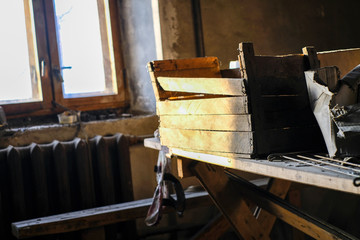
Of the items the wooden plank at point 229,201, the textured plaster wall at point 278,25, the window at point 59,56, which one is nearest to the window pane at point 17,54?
the window at point 59,56

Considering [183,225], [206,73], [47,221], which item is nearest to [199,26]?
[206,73]

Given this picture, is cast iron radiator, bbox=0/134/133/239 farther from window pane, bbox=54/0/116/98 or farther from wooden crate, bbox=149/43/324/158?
wooden crate, bbox=149/43/324/158

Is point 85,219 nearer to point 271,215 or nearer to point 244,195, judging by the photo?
point 244,195

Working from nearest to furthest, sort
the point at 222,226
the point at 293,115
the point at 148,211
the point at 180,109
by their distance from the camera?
the point at 293,115, the point at 180,109, the point at 148,211, the point at 222,226

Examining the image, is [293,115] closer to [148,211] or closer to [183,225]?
[148,211]

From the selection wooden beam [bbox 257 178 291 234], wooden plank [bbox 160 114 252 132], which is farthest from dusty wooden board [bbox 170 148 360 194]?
wooden beam [bbox 257 178 291 234]

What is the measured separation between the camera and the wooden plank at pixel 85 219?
2.44 m

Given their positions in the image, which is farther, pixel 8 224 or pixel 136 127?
pixel 136 127

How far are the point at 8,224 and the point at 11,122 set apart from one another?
74cm

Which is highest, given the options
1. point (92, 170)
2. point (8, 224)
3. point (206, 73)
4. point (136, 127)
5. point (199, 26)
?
point (199, 26)

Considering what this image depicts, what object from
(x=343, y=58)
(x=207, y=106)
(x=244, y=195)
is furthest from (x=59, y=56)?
(x=343, y=58)

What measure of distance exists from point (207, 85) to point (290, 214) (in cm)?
68

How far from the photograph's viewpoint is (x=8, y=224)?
9.27 ft

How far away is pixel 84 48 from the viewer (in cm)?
349
